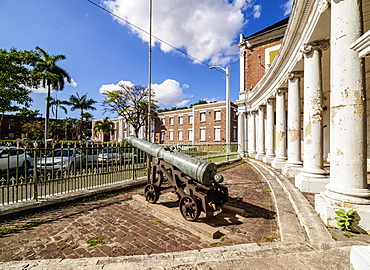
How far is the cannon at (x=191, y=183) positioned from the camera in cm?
326

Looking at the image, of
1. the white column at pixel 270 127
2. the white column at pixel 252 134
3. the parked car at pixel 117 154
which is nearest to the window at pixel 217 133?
the white column at pixel 252 134

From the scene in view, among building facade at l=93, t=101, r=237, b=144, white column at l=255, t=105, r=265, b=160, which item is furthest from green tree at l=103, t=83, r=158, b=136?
white column at l=255, t=105, r=265, b=160

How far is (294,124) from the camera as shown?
6465 mm

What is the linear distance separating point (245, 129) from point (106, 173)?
13199 mm

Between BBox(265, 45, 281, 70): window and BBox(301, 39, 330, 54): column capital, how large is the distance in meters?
10.6

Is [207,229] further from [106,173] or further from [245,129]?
[245,129]

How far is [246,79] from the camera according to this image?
648 inches

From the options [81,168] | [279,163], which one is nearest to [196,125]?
[279,163]

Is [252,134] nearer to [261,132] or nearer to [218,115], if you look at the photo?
[261,132]

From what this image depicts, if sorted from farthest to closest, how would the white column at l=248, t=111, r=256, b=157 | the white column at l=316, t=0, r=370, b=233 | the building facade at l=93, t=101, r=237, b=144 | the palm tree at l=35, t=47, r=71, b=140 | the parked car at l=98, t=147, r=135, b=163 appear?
1. the building facade at l=93, t=101, r=237, b=144
2. the palm tree at l=35, t=47, r=71, b=140
3. the white column at l=248, t=111, r=256, b=157
4. the parked car at l=98, t=147, r=135, b=163
5. the white column at l=316, t=0, r=370, b=233

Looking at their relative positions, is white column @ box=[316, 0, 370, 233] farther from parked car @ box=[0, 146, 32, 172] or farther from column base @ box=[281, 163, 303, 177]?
parked car @ box=[0, 146, 32, 172]

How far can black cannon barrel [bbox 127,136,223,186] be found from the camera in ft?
10.7

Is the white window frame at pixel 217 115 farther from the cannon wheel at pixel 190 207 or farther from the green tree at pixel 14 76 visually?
the cannon wheel at pixel 190 207

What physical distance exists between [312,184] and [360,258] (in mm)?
3368
